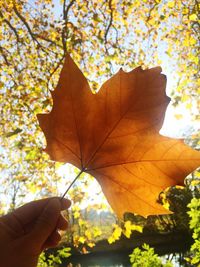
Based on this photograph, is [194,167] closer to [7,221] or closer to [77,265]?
[7,221]

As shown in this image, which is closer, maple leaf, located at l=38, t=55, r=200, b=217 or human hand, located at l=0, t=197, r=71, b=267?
human hand, located at l=0, t=197, r=71, b=267

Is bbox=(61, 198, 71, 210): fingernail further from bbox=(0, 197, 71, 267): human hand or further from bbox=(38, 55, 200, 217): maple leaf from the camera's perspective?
bbox=(38, 55, 200, 217): maple leaf

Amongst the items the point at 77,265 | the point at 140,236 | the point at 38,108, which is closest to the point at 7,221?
the point at 38,108

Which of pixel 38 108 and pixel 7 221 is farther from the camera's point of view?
pixel 38 108

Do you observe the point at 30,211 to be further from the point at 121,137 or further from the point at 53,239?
the point at 121,137

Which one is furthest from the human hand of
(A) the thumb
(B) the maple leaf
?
(B) the maple leaf

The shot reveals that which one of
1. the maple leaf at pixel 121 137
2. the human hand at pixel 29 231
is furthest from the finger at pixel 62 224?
the maple leaf at pixel 121 137

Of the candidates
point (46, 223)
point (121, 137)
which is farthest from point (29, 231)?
point (121, 137)
